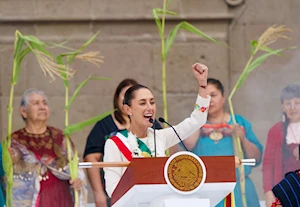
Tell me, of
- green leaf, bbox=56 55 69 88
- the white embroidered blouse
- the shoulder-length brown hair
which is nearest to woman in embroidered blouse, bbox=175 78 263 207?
the shoulder-length brown hair

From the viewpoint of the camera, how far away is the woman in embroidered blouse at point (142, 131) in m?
5.60

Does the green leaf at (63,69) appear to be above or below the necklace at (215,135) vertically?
above

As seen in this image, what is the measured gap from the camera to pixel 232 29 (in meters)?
9.43

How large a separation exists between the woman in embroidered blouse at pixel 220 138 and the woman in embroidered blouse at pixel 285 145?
0.35 feet

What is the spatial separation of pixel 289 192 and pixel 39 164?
3.05m

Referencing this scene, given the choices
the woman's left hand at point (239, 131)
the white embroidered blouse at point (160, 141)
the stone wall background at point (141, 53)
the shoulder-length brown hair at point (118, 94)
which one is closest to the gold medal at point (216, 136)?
the woman's left hand at point (239, 131)

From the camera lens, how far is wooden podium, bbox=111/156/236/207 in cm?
457

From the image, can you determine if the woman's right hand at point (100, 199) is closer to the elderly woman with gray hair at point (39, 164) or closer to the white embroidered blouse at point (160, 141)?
the elderly woman with gray hair at point (39, 164)

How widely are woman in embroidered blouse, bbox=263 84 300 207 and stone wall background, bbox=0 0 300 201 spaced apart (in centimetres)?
132

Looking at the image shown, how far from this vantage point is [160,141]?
5.73 meters

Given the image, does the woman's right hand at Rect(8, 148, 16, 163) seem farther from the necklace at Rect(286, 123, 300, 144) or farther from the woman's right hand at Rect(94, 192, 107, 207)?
the necklace at Rect(286, 123, 300, 144)

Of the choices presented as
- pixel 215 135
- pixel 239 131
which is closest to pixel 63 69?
pixel 215 135

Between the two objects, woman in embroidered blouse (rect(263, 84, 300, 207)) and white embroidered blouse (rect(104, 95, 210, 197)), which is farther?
woman in embroidered blouse (rect(263, 84, 300, 207))

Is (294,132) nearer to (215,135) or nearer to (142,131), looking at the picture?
(215,135)
